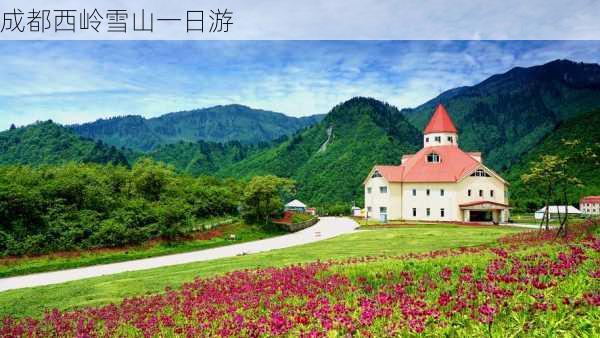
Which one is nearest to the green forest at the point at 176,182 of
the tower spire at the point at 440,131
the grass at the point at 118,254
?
the grass at the point at 118,254

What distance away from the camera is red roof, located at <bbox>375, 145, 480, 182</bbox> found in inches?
2021

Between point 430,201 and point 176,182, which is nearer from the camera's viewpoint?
point 176,182

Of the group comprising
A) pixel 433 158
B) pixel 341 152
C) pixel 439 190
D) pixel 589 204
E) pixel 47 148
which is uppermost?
pixel 47 148

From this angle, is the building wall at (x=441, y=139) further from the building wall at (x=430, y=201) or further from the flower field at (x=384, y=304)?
the flower field at (x=384, y=304)

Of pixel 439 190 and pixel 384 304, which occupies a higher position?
pixel 439 190

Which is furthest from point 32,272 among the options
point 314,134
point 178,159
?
point 178,159

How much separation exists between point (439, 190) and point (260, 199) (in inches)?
792

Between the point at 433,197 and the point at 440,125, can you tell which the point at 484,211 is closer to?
the point at 433,197

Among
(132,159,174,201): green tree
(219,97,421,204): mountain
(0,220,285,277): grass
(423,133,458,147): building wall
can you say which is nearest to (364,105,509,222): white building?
(423,133,458,147): building wall

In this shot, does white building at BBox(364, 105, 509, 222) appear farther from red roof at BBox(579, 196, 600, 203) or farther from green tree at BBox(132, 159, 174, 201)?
green tree at BBox(132, 159, 174, 201)

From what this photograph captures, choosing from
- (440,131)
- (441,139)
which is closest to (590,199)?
(441,139)

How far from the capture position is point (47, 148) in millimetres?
113312

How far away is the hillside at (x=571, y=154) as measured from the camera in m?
69.3

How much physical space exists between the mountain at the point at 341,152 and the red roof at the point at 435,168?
44.8m
